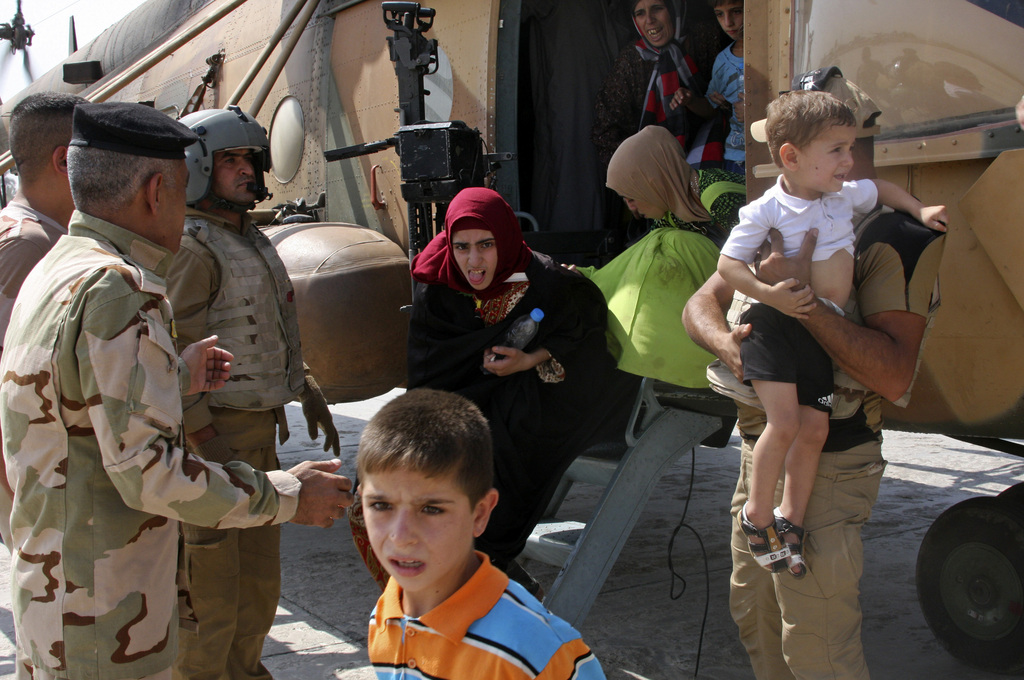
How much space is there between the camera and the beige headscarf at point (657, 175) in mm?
3129

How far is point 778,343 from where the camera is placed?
2.27 metres

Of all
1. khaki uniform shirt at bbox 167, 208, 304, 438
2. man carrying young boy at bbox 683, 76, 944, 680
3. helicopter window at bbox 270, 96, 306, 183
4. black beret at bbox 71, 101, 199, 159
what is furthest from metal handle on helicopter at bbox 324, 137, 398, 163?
man carrying young boy at bbox 683, 76, 944, 680

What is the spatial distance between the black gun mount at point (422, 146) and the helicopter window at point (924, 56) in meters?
1.44

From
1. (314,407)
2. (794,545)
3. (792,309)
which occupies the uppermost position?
(792,309)

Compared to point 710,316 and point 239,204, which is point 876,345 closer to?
point 710,316

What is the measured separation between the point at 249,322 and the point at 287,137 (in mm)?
2831

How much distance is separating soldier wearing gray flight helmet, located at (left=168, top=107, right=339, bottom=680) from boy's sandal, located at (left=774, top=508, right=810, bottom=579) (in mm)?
1687

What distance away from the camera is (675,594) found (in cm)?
418

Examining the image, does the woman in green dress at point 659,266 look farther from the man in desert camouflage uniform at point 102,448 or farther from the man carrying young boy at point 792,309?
the man in desert camouflage uniform at point 102,448

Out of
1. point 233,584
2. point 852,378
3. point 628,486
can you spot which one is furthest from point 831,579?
point 233,584

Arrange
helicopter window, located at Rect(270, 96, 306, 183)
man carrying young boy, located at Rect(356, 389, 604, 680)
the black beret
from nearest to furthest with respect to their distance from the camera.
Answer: man carrying young boy, located at Rect(356, 389, 604, 680) → the black beret → helicopter window, located at Rect(270, 96, 306, 183)

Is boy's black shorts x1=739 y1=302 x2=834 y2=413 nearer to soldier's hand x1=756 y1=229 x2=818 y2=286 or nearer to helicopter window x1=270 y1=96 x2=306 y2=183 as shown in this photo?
soldier's hand x1=756 y1=229 x2=818 y2=286

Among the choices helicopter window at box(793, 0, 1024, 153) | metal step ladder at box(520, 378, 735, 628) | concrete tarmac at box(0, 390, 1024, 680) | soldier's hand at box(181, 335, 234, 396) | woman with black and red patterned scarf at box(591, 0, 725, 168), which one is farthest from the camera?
woman with black and red patterned scarf at box(591, 0, 725, 168)

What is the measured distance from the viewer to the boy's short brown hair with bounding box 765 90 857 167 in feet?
7.10
